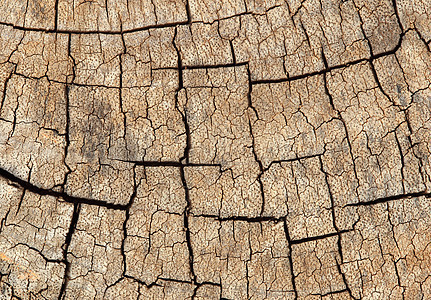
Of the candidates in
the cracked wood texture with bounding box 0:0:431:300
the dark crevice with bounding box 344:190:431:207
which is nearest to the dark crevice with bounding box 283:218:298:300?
the cracked wood texture with bounding box 0:0:431:300

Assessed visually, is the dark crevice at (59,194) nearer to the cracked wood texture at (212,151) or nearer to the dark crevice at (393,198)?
the cracked wood texture at (212,151)

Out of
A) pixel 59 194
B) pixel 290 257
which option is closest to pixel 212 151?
pixel 290 257

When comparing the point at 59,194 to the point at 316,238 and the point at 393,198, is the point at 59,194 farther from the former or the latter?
the point at 393,198

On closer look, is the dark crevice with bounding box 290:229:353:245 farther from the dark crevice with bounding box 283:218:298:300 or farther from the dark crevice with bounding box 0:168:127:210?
the dark crevice with bounding box 0:168:127:210

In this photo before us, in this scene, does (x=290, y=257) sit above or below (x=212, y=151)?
below

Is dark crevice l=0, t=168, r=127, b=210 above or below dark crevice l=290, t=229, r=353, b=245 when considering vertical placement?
above

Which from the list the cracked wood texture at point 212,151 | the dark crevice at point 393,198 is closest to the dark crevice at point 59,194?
the cracked wood texture at point 212,151

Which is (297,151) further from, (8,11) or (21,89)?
(8,11)

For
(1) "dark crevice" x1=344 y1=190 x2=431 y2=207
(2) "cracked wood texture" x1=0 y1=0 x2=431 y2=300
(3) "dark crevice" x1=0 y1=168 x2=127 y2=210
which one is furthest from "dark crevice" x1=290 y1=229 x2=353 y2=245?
(3) "dark crevice" x1=0 y1=168 x2=127 y2=210
